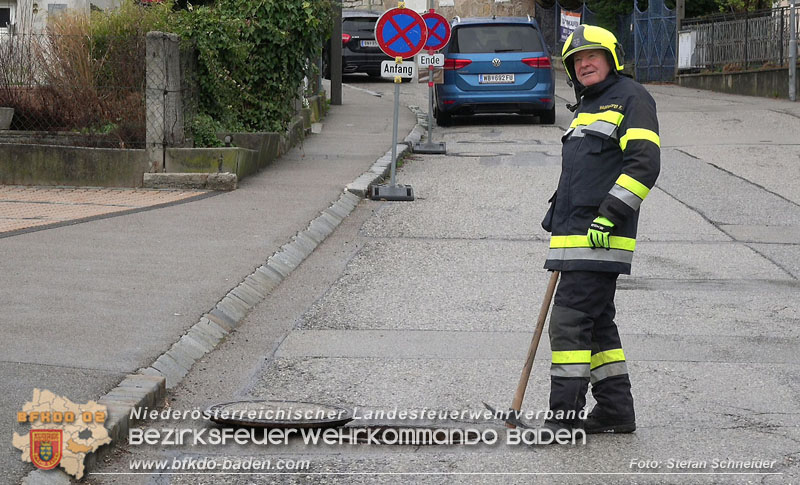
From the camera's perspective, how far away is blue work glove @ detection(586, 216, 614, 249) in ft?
17.7

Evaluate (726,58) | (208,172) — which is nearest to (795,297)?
(208,172)

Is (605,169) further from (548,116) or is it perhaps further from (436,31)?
(548,116)

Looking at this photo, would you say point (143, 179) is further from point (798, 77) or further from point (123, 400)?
point (798, 77)

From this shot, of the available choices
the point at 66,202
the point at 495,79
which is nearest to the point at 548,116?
the point at 495,79

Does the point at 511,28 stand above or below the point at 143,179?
above

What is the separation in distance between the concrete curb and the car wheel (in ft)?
33.8

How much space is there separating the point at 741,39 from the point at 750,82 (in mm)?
2065

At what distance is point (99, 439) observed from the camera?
201 inches

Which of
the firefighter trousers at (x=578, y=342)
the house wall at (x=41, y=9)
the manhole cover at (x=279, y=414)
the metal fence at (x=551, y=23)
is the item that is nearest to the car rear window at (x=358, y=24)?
the house wall at (x=41, y=9)

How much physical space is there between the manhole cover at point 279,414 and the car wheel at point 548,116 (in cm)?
1715

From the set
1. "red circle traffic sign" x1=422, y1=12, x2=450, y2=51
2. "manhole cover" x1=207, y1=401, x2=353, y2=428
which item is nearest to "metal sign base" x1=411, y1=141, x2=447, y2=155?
"red circle traffic sign" x1=422, y1=12, x2=450, y2=51

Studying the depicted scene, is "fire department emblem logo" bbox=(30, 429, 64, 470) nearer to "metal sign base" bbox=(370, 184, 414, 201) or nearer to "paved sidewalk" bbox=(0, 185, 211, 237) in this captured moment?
"paved sidewalk" bbox=(0, 185, 211, 237)

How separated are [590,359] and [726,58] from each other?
28.3 m

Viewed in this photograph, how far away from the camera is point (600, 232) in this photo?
5.41 meters
